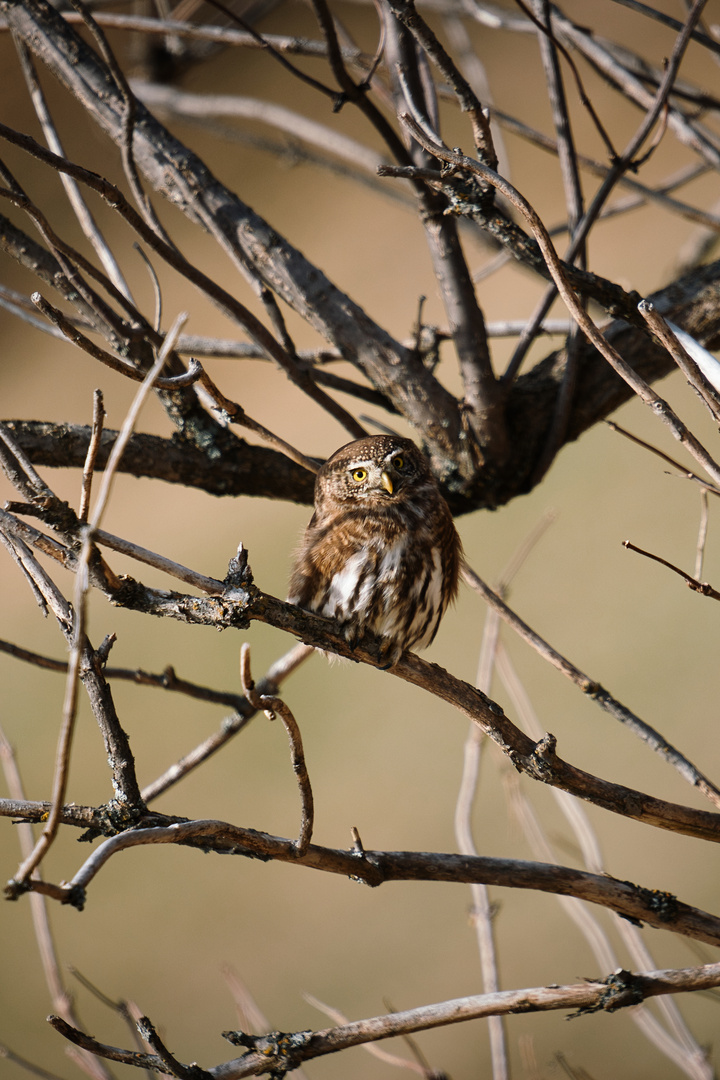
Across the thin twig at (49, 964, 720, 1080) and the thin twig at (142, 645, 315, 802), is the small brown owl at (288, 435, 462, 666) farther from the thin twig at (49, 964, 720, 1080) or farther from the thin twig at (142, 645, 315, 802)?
the thin twig at (49, 964, 720, 1080)

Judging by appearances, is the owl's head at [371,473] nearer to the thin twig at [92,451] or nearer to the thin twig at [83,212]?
the thin twig at [83,212]

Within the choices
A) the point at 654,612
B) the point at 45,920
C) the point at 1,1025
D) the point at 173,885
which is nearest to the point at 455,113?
the point at 654,612

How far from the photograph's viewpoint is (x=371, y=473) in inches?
94.4

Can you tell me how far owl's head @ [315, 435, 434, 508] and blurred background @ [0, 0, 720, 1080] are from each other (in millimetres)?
1551

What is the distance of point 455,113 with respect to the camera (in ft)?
20.7

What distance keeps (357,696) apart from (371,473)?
11.6 feet

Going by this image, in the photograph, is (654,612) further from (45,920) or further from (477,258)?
(45,920)

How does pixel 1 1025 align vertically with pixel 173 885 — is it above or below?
below

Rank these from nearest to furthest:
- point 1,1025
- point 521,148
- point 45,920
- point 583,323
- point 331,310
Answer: point 583,323 → point 45,920 → point 331,310 → point 1,1025 → point 521,148

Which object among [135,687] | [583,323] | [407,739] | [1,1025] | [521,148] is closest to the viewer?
[583,323]

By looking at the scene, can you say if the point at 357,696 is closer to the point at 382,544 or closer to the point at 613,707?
the point at 382,544

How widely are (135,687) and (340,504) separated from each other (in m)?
4.03

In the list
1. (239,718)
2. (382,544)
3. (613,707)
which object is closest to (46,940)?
(239,718)

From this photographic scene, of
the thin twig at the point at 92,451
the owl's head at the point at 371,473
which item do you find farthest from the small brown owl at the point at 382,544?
the thin twig at the point at 92,451
